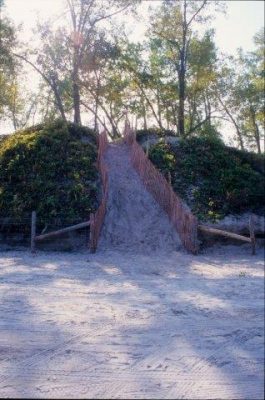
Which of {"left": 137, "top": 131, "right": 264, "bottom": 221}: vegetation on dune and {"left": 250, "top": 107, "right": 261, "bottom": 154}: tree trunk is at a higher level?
{"left": 250, "top": 107, "right": 261, "bottom": 154}: tree trunk

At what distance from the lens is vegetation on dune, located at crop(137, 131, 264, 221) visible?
15.2 meters

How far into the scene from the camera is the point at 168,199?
1447cm

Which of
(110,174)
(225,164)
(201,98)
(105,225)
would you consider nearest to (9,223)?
(105,225)

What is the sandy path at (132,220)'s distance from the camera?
13500 mm

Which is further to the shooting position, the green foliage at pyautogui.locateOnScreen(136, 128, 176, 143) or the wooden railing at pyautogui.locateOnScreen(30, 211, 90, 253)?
the green foliage at pyautogui.locateOnScreen(136, 128, 176, 143)

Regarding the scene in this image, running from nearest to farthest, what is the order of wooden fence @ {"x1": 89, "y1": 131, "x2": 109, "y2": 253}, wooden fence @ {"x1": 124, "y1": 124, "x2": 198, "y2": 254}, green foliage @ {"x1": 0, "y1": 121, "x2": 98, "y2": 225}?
wooden fence @ {"x1": 124, "y1": 124, "x2": 198, "y2": 254} < wooden fence @ {"x1": 89, "y1": 131, "x2": 109, "y2": 253} < green foliage @ {"x1": 0, "y1": 121, "x2": 98, "y2": 225}

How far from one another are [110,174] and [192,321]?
12.1m

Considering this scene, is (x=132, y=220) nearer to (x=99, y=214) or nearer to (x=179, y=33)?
(x=99, y=214)

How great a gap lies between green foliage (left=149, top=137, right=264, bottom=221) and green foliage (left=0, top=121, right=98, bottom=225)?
123 inches

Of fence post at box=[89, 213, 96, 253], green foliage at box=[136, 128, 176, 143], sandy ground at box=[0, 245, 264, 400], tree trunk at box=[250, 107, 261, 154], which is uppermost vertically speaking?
tree trunk at box=[250, 107, 261, 154]

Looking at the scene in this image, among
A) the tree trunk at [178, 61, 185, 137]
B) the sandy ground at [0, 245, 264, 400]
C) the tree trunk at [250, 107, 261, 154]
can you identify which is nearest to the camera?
the sandy ground at [0, 245, 264, 400]

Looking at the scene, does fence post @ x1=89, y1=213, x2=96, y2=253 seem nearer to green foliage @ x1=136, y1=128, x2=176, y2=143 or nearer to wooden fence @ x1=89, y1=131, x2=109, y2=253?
wooden fence @ x1=89, y1=131, x2=109, y2=253

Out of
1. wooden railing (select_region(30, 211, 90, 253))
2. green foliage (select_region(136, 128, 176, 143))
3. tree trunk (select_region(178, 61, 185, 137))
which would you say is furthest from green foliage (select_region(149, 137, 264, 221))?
tree trunk (select_region(178, 61, 185, 137))

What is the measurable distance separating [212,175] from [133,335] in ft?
40.4
